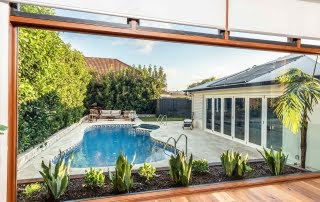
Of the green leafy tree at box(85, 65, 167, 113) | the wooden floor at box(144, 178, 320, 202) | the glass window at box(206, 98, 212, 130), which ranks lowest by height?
the wooden floor at box(144, 178, 320, 202)

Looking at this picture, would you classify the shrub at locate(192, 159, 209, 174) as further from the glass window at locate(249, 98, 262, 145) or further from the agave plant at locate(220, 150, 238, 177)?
the glass window at locate(249, 98, 262, 145)

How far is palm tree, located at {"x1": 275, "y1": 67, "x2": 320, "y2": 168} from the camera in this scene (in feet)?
14.4

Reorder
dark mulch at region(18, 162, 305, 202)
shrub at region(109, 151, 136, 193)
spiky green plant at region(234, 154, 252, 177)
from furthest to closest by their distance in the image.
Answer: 1. spiky green plant at region(234, 154, 252, 177)
2. shrub at region(109, 151, 136, 193)
3. dark mulch at region(18, 162, 305, 202)

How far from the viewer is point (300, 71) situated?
4.45 meters

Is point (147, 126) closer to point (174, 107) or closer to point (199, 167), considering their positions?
point (174, 107)

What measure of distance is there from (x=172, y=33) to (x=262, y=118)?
285 centimetres

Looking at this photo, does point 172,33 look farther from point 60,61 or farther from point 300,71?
point 300,71

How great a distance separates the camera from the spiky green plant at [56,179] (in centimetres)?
299

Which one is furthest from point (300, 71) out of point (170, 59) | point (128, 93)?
point (128, 93)

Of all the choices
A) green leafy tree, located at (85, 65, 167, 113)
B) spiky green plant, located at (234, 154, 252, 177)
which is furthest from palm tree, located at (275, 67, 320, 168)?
green leafy tree, located at (85, 65, 167, 113)

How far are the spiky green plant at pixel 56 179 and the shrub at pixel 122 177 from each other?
656 millimetres

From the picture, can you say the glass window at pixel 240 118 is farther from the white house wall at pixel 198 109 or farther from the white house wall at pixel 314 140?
the white house wall at pixel 314 140

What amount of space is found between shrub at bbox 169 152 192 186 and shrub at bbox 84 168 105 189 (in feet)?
3.51

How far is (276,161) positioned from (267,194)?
3.22 feet
